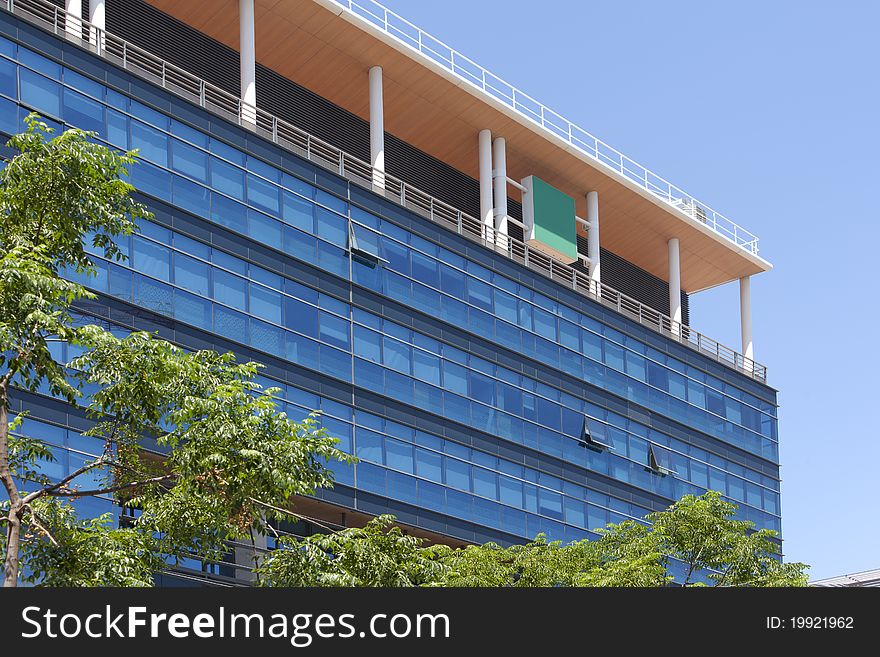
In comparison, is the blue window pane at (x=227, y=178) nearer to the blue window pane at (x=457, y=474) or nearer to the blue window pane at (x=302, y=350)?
the blue window pane at (x=302, y=350)

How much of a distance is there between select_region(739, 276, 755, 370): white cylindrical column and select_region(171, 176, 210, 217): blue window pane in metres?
33.1

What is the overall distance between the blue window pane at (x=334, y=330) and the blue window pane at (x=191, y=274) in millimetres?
5028

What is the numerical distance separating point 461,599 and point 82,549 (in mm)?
9161

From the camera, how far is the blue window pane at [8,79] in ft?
139

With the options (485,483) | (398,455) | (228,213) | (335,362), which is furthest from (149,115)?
(485,483)

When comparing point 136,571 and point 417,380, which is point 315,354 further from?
point 136,571

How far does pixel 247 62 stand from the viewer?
5138 centimetres

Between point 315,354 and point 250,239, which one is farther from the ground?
point 250,239

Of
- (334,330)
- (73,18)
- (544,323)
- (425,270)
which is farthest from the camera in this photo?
(544,323)

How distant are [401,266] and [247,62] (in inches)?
342

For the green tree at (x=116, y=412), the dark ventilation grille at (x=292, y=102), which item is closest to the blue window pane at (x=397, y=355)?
the dark ventilation grille at (x=292, y=102)

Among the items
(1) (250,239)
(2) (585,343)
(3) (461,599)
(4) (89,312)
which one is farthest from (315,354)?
(3) (461,599)

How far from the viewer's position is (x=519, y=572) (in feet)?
140

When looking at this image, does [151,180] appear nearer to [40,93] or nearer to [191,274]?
[191,274]
